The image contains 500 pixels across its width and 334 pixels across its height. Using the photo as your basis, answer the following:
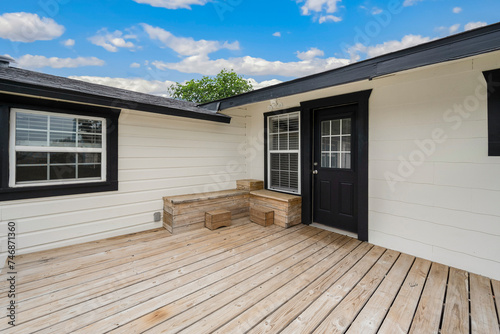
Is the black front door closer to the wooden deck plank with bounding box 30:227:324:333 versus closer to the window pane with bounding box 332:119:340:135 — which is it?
the window pane with bounding box 332:119:340:135

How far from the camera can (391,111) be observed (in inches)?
114

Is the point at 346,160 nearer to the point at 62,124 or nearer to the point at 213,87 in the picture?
the point at 62,124

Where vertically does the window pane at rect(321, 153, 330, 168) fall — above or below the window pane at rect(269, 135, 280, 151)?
below

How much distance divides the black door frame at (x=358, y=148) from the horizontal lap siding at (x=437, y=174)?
0.09 meters

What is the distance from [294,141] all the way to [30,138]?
387 cm

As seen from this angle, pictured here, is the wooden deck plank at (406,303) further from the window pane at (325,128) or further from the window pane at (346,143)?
the window pane at (325,128)

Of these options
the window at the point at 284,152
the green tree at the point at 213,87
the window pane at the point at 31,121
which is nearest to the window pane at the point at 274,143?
the window at the point at 284,152

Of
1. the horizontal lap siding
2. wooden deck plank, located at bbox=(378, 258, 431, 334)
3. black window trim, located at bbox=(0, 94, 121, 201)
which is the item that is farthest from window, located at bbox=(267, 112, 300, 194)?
black window trim, located at bbox=(0, 94, 121, 201)

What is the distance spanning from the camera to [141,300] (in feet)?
5.98

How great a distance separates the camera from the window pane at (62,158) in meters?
2.85

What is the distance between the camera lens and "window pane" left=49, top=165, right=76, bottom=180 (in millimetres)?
2875

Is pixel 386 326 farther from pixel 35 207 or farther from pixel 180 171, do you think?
pixel 35 207

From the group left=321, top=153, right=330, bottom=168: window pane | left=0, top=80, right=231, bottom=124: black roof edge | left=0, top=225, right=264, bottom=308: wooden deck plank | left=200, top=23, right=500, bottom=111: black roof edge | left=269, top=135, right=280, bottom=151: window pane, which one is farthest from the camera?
left=269, top=135, right=280, bottom=151: window pane

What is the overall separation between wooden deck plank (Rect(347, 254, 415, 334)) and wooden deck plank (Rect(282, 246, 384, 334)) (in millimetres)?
194
